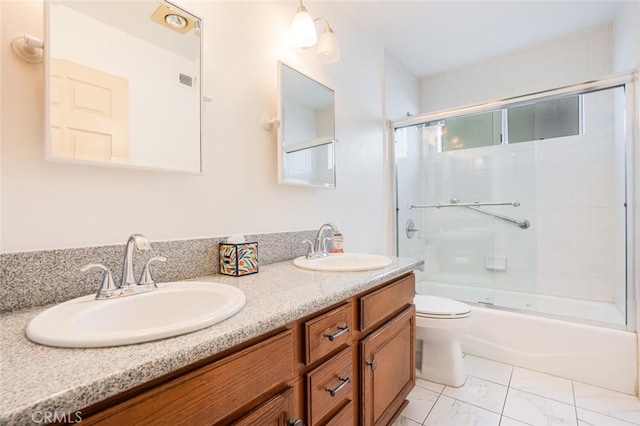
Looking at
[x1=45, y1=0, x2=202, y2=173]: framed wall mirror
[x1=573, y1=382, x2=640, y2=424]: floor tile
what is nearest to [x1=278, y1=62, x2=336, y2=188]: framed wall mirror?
[x1=45, y1=0, x2=202, y2=173]: framed wall mirror

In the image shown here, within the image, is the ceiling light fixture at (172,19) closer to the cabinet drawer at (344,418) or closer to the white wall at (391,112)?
the cabinet drawer at (344,418)

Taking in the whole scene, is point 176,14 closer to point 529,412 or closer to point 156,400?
point 156,400

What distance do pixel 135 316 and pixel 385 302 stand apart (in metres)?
0.84

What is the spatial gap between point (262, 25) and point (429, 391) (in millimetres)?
2050

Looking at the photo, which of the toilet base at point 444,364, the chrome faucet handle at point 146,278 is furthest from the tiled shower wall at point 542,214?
the chrome faucet handle at point 146,278

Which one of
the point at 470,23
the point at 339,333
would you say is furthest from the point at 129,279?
the point at 470,23

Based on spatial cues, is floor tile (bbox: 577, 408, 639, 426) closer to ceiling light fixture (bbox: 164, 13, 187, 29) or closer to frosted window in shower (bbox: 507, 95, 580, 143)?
frosted window in shower (bbox: 507, 95, 580, 143)

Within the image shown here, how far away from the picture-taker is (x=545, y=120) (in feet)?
7.54

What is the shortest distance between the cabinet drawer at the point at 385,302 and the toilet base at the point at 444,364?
0.54 metres

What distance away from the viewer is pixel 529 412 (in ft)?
4.73

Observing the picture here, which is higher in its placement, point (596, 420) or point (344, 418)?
point (344, 418)

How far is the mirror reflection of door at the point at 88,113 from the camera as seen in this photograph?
77cm

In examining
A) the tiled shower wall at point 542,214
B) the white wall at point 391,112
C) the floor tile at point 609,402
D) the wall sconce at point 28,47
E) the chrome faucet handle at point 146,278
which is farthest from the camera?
the white wall at point 391,112

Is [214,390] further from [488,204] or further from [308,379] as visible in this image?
[488,204]
